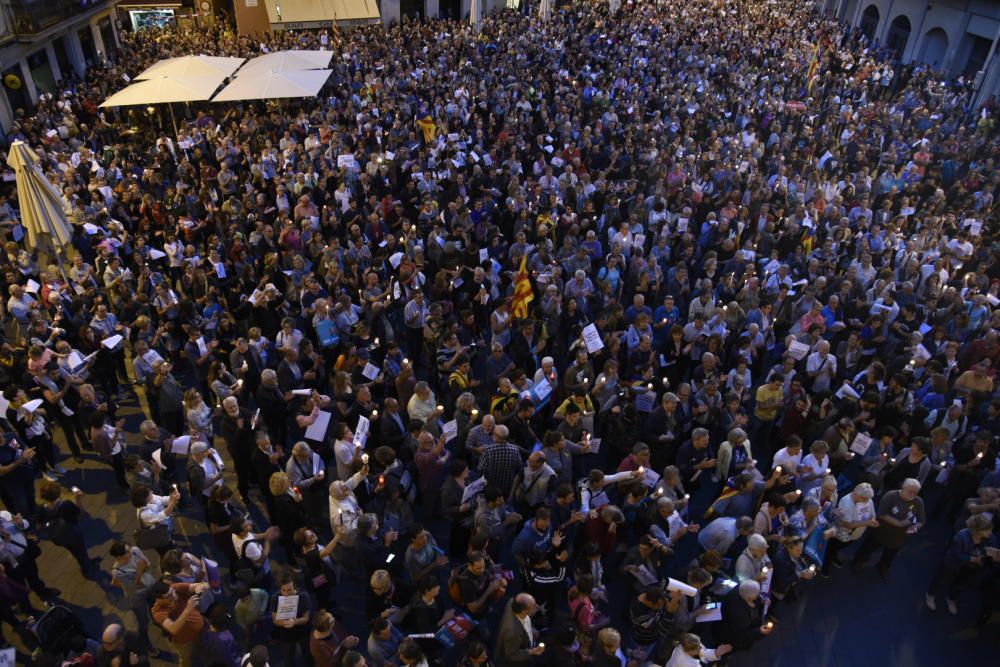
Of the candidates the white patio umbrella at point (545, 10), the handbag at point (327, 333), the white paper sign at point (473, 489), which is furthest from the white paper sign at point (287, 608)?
the white patio umbrella at point (545, 10)

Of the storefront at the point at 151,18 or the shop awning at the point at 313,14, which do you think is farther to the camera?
the storefront at the point at 151,18

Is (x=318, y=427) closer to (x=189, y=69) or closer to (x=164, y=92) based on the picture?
(x=164, y=92)

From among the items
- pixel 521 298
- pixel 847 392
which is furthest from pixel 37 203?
pixel 847 392

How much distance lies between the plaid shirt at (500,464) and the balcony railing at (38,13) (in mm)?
24486

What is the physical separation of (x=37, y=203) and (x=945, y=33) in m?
35.7

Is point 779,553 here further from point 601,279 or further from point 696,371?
point 601,279

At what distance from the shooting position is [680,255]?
36.1 feet

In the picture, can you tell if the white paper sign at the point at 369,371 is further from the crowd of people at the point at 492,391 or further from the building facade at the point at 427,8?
the building facade at the point at 427,8

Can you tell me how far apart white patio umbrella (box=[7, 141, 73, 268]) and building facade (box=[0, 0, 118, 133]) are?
13.7 metres

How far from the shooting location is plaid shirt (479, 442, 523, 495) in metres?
6.43

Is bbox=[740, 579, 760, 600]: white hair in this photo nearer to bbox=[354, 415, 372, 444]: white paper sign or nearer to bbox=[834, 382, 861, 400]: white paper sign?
bbox=[834, 382, 861, 400]: white paper sign

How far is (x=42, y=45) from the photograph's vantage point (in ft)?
A: 81.0

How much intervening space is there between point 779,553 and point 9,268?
1091 centimetres

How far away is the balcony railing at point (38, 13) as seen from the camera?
2180 cm
